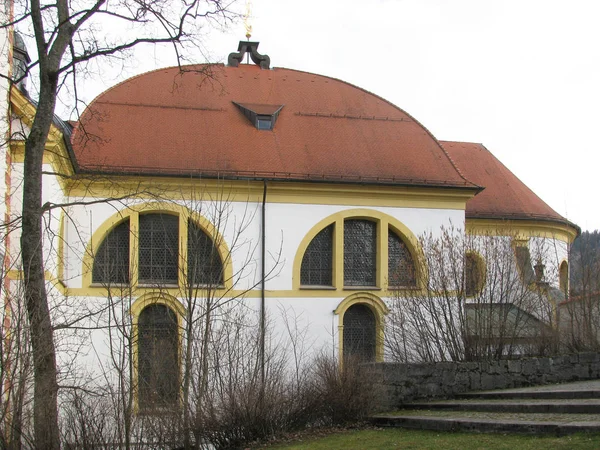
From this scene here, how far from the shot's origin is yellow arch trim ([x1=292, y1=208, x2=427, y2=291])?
23.8m

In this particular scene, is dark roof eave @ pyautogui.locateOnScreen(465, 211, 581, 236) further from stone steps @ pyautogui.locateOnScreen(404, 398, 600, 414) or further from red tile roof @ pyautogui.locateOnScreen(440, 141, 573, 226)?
stone steps @ pyautogui.locateOnScreen(404, 398, 600, 414)

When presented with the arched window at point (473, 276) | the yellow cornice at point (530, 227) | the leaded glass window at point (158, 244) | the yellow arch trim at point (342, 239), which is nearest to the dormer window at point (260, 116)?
the yellow arch trim at point (342, 239)

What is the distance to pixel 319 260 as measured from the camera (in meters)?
24.3

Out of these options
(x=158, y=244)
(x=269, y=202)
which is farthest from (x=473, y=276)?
(x=158, y=244)

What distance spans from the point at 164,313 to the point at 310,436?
9614 millimetres

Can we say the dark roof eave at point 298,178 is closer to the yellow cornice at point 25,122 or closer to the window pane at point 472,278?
the yellow cornice at point 25,122

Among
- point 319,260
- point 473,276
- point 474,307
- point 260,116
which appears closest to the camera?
point 474,307

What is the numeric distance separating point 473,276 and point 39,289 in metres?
10.6

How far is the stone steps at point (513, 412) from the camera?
10.8 m

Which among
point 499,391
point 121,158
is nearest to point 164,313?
point 121,158

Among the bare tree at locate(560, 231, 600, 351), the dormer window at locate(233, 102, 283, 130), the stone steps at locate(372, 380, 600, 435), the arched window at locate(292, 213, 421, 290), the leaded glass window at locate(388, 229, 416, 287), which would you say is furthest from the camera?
the dormer window at locate(233, 102, 283, 130)

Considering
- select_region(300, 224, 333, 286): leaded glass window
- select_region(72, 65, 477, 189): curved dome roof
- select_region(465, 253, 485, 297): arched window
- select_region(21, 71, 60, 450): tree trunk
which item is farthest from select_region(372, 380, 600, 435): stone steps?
select_region(72, 65, 477, 189): curved dome roof

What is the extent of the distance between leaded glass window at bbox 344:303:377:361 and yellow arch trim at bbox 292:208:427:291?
2.82 feet

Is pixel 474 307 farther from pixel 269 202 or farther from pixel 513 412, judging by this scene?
pixel 269 202
